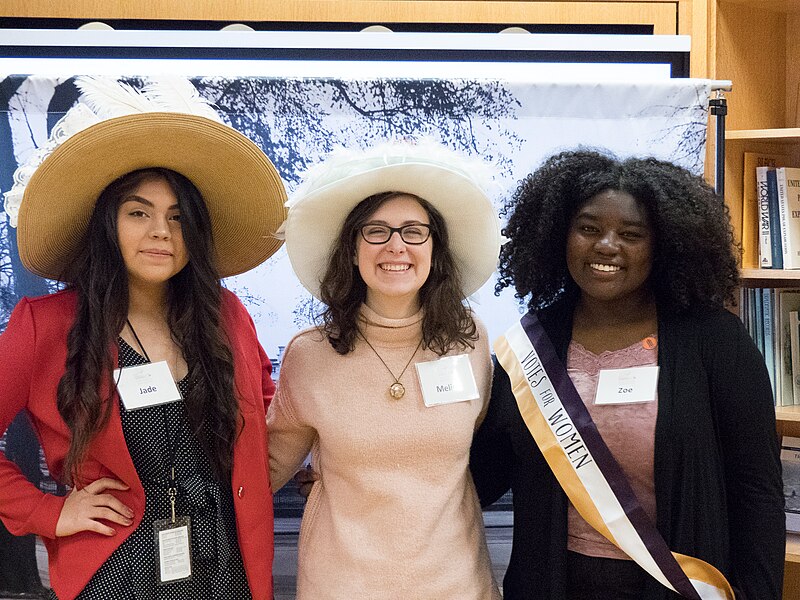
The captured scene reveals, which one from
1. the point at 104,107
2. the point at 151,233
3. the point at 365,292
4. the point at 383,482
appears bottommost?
the point at 383,482

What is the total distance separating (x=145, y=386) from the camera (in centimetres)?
185

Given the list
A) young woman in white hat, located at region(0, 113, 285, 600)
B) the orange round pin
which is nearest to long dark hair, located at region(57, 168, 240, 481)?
young woman in white hat, located at region(0, 113, 285, 600)

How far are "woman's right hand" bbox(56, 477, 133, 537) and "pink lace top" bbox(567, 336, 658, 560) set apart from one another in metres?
1.01

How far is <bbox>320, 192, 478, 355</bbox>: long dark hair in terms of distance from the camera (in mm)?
1982

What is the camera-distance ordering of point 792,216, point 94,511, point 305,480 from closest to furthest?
point 94,511, point 305,480, point 792,216

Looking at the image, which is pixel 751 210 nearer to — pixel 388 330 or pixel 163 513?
pixel 388 330

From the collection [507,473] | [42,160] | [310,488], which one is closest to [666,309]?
[507,473]

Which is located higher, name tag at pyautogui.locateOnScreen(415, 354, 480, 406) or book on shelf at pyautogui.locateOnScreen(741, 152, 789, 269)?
book on shelf at pyautogui.locateOnScreen(741, 152, 789, 269)

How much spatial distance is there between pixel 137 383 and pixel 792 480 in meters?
1.97

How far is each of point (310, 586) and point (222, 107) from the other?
51.8 inches

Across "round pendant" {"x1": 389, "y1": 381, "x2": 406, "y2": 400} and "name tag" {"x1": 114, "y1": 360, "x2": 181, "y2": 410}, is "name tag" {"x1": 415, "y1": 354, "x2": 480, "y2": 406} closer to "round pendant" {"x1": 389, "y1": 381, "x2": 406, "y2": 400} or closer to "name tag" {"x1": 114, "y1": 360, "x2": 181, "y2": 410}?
"round pendant" {"x1": 389, "y1": 381, "x2": 406, "y2": 400}

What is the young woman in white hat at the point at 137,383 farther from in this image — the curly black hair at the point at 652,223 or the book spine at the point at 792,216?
the book spine at the point at 792,216

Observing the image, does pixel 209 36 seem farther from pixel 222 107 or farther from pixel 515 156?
pixel 515 156

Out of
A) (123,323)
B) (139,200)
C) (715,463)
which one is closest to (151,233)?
(139,200)
